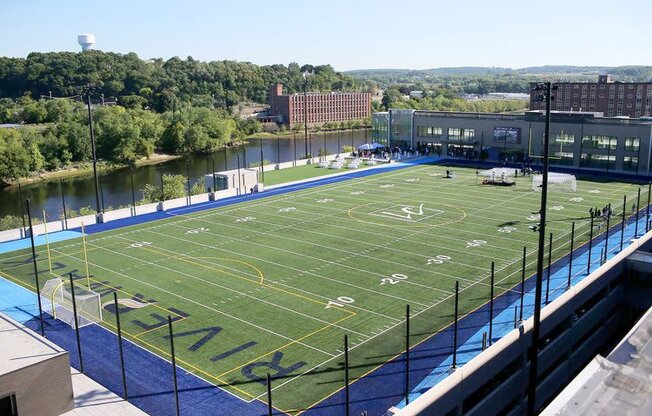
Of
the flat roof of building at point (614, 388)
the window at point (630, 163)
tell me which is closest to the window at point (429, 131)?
the window at point (630, 163)

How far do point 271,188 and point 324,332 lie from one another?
97.2ft

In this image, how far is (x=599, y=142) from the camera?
5806 cm

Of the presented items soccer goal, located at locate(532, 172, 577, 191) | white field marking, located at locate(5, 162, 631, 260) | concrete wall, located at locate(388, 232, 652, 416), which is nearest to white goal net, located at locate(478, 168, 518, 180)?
soccer goal, located at locate(532, 172, 577, 191)

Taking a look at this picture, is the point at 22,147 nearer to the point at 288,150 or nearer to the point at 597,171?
the point at 288,150

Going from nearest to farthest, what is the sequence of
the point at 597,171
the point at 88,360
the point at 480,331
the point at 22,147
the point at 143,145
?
the point at 88,360 → the point at 480,331 → the point at 597,171 → the point at 22,147 → the point at 143,145

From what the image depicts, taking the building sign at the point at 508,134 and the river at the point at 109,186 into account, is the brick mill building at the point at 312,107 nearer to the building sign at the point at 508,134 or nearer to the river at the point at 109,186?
the river at the point at 109,186

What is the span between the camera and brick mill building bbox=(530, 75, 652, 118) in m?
107

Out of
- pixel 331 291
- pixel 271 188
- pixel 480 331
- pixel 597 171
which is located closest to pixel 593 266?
pixel 480 331

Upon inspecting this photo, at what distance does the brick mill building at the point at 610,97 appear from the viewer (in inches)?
4220

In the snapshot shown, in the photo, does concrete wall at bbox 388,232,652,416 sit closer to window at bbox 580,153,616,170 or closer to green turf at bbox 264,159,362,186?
window at bbox 580,153,616,170

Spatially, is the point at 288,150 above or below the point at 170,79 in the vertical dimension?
below

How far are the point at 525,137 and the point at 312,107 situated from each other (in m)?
86.5

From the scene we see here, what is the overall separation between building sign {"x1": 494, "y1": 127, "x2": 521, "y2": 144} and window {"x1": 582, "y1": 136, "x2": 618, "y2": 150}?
22.6ft

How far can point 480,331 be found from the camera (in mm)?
22078
